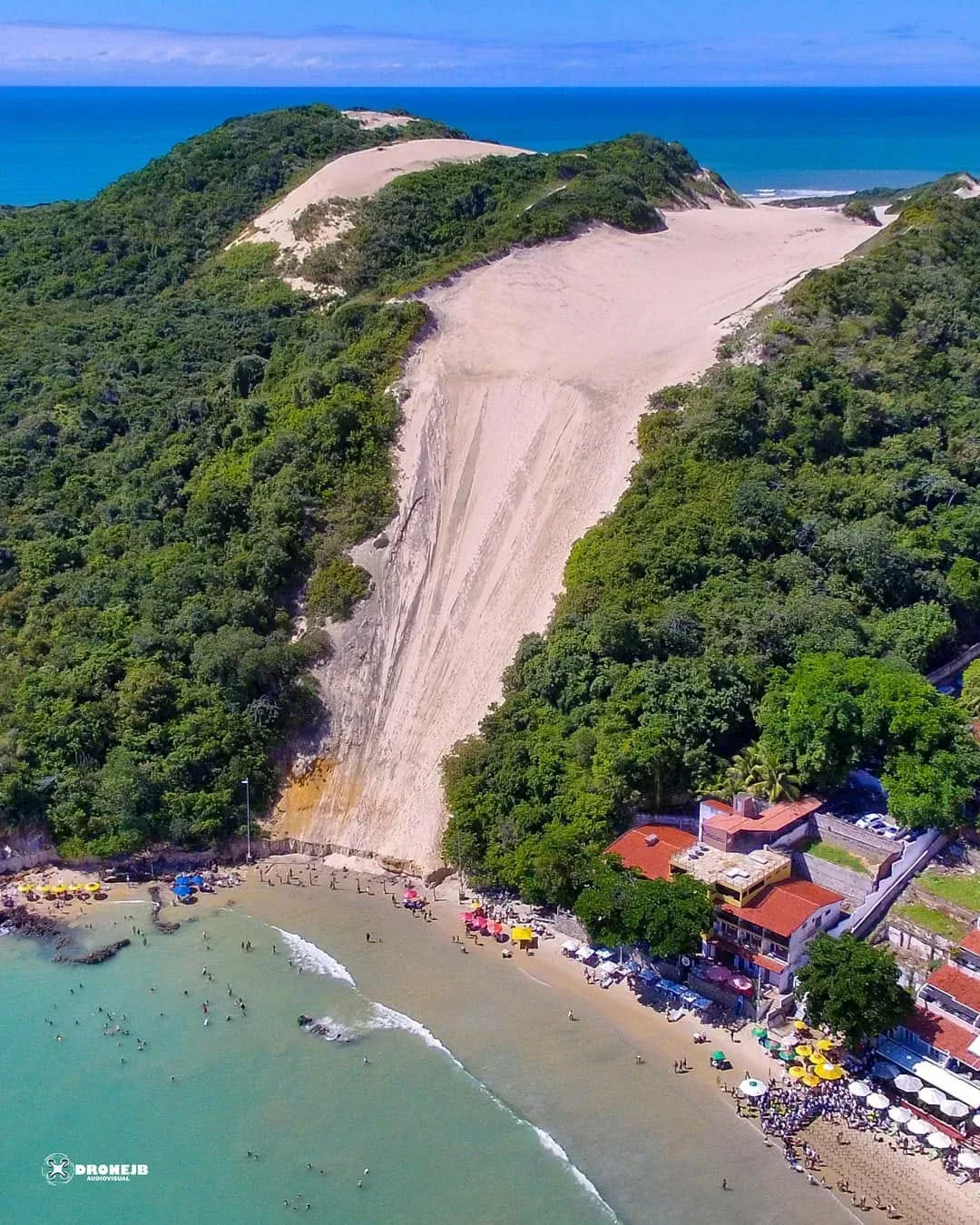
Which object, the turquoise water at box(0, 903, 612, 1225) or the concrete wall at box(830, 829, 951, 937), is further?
the concrete wall at box(830, 829, 951, 937)

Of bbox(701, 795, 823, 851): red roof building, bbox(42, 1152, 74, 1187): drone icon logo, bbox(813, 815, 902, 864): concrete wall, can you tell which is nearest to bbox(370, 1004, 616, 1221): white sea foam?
bbox(42, 1152, 74, 1187): drone icon logo

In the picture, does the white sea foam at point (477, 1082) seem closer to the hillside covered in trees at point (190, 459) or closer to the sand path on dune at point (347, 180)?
the hillside covered in trees at point (190, 459)

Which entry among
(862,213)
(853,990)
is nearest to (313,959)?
(853,990)

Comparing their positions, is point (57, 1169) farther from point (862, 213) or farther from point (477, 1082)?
point (862, 213)

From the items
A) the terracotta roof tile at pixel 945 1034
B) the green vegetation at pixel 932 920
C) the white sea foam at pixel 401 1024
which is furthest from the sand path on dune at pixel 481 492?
the terracotta roof tile at pixel 945 1034

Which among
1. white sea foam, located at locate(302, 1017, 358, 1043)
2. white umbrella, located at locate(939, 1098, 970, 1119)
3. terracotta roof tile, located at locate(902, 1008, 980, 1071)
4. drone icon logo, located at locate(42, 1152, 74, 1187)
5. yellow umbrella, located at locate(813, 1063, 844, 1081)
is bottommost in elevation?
drone icon logo, located at locate(42, 1152, 74, 1187)

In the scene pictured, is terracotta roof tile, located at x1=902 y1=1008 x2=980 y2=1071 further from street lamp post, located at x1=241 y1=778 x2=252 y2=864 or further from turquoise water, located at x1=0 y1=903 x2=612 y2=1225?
street lamp post, located at x1=241 y1=778 x2=252 y2=864
